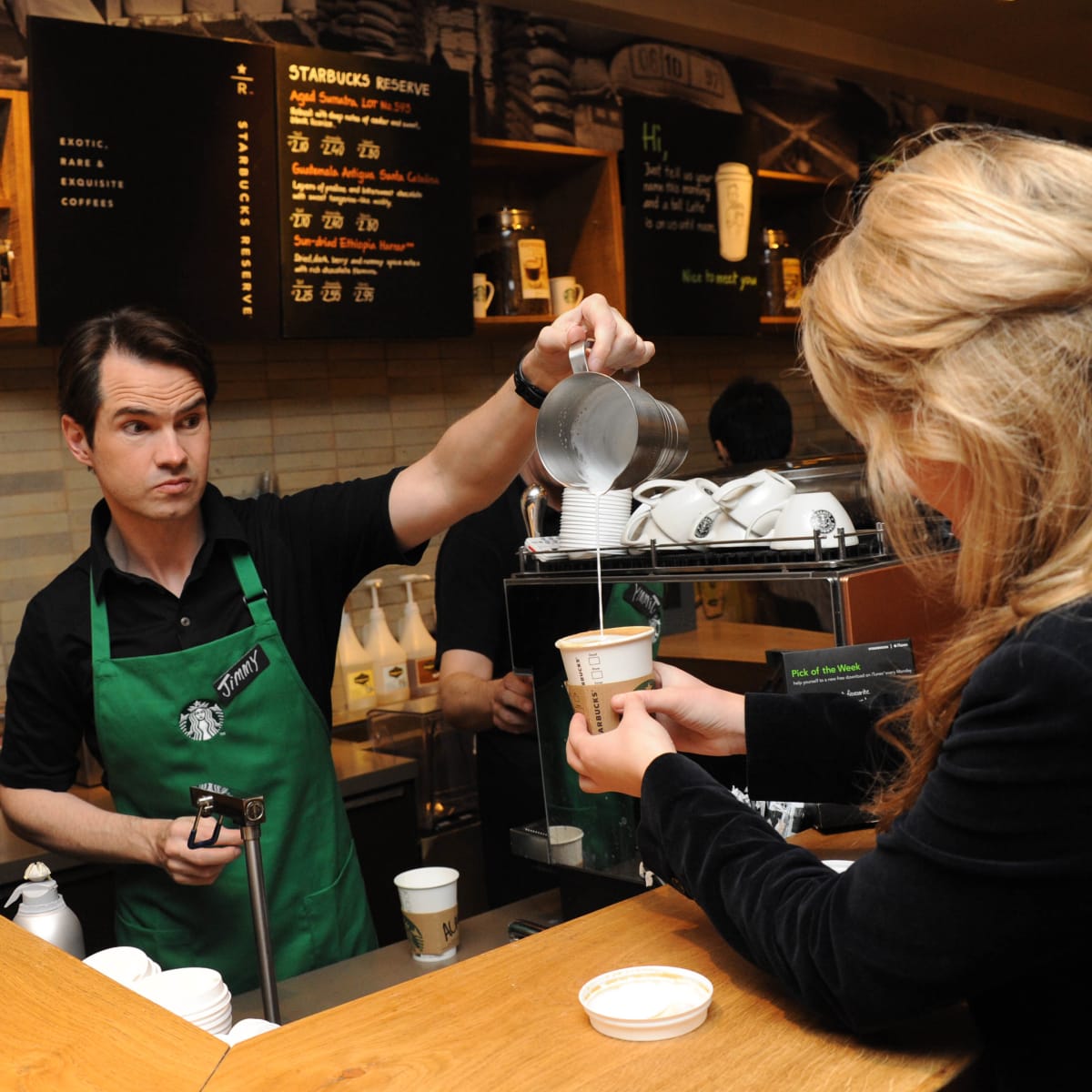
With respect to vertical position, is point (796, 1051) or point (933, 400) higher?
point (933, 400)

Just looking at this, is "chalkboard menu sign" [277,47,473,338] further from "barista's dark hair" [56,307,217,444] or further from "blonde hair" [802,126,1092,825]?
"blonde hair" [802,126,1092,825]

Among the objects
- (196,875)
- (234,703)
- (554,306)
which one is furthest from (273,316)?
(196,875)

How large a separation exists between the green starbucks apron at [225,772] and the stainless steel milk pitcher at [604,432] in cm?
72

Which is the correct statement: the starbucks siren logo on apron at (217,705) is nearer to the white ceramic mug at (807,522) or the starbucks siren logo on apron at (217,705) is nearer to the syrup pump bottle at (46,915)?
the syrup pump bottle at (46,915)

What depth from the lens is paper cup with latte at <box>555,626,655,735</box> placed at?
1.22 metres

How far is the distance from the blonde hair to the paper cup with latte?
1.07 feet

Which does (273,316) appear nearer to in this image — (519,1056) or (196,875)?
(196,875)

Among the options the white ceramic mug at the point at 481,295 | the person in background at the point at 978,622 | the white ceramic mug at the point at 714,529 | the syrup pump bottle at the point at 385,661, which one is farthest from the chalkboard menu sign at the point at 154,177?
the person in background at the point at 978,622

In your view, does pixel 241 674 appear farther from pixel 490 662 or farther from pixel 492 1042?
pixel 492 1042

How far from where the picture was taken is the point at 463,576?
2.54 m

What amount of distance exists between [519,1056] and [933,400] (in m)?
0.59

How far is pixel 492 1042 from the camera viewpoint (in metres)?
1.00

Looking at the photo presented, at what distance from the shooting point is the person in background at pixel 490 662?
249 cm

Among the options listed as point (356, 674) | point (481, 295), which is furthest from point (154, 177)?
point (356, 674)
